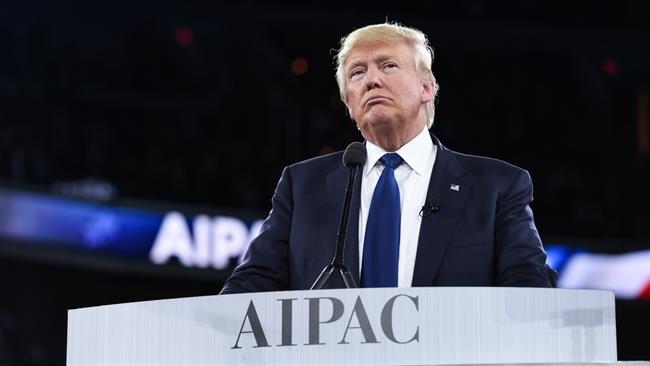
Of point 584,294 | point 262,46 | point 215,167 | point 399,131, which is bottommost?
point 584,294

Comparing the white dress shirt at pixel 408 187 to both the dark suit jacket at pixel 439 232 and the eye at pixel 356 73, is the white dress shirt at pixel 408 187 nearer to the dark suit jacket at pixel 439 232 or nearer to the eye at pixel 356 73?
the dark suit jacket at pixel 439 232

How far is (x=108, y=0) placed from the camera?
13.8 m

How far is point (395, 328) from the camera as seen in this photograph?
1978mm

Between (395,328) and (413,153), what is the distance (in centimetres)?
99

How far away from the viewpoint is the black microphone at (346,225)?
8.04 ft

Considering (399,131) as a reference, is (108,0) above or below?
above

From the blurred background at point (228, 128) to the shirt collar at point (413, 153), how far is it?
7.64 meters

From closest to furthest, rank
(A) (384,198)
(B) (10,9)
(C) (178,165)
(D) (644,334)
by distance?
(A) (384,198) < (D) (644,334) < (C) (178,165) < (B) (10,9)

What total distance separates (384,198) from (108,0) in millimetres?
11523

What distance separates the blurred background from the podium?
327 inches

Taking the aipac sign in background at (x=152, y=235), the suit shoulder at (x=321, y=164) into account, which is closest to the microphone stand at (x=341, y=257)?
the suit shoulder at (x=321, y=164)

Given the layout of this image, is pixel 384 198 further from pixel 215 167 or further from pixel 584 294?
pixel 215 167

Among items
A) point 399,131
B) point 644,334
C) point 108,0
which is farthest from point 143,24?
point 399,131

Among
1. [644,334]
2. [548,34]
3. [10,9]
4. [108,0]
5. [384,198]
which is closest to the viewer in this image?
[384,198]
